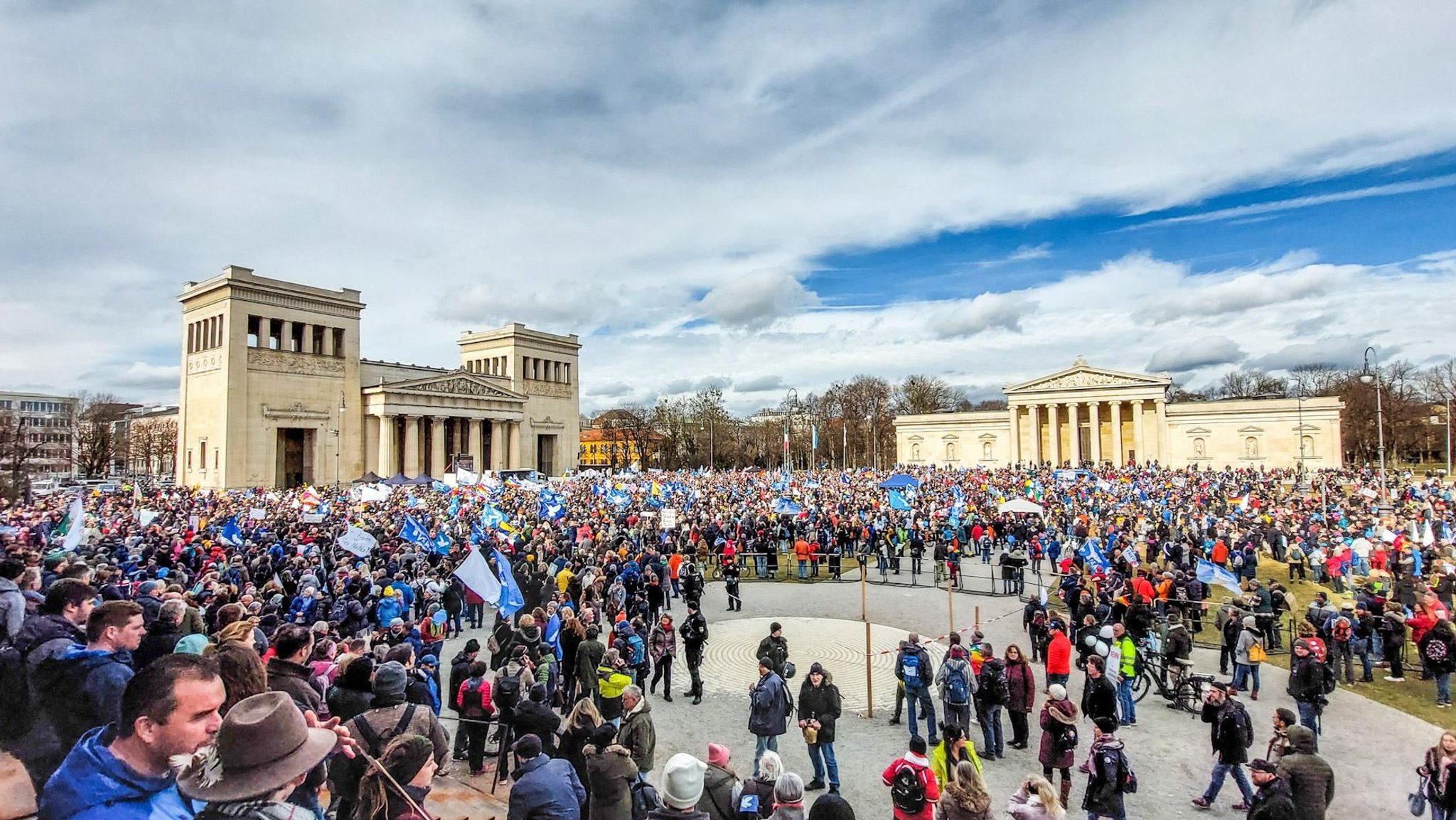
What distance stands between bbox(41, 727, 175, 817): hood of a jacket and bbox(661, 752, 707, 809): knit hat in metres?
2.89

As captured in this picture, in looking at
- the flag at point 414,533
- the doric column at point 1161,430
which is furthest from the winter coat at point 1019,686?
the doric column at point 1161,430

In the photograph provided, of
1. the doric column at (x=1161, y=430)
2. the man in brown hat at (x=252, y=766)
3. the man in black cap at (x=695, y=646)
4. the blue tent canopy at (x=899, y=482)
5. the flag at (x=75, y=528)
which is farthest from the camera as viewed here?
the doric column at (x=1161, y=430)

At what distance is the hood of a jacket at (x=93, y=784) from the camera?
7.51 feet

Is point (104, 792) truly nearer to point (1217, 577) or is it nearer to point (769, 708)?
point (769, 708)

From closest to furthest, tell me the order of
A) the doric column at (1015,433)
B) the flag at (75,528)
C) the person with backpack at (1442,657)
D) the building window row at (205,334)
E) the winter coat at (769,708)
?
the winter coat at (769,708) < the person with backpack at (1442,657) < the flag at (75,528) < the building window row at (205,334) < the doric column at (1015,433)

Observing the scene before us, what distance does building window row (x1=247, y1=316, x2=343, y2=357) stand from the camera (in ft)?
187

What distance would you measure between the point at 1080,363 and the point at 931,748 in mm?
76267

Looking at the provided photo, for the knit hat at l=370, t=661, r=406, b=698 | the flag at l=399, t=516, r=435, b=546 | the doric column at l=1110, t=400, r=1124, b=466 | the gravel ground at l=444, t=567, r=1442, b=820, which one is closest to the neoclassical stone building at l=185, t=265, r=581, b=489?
the flag at l=399, t=516, r=435, b=546

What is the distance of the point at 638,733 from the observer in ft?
23.2

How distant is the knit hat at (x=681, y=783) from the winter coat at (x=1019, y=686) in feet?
20.1

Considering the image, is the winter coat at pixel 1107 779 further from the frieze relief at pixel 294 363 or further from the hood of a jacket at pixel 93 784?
the frieze relief at pixel 294 363

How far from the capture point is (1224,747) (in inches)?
307

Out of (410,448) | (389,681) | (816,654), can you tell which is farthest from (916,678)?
(410,448)

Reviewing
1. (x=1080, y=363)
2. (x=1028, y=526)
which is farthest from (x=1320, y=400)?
(x=1028, y=526)
